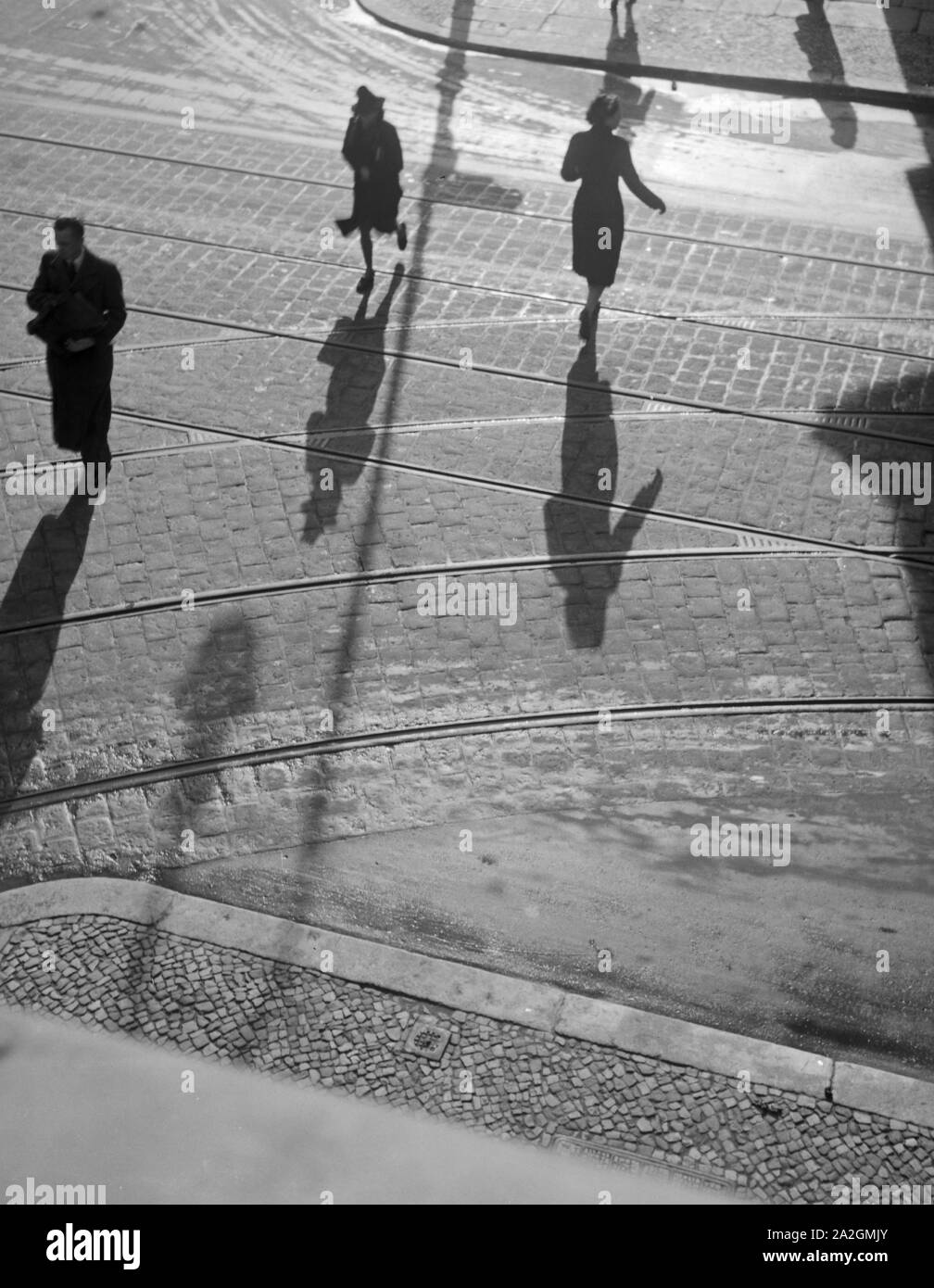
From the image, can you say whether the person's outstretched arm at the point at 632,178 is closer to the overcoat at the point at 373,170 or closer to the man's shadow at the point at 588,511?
the man's shadow at the point at 588,511

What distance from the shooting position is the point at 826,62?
600 inches

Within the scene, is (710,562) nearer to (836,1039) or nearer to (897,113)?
(836,1039)

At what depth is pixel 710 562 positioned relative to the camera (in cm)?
921

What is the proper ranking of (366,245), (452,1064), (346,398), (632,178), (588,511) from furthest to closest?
1. (366,245)
2. (632,178)
3. (346,398)
4. (588,511)
5. (452,1064)

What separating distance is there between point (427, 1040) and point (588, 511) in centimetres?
404

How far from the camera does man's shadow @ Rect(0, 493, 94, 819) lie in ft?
26.7

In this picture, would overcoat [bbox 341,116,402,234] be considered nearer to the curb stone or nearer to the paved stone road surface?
the paved stone road surface

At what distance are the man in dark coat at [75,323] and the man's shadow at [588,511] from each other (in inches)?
119

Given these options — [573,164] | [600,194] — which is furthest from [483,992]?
[573,164]

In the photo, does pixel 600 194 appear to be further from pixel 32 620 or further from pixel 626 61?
pixel 626 61

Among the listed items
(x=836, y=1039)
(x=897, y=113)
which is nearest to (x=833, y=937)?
(x=836, y=1039)

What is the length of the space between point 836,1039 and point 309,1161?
252cm

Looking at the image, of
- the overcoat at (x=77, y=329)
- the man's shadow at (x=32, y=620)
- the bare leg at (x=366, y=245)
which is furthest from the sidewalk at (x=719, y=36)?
the man's shadow at (x=32, y=620)

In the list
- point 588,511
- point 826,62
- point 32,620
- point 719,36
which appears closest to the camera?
point 32,620
